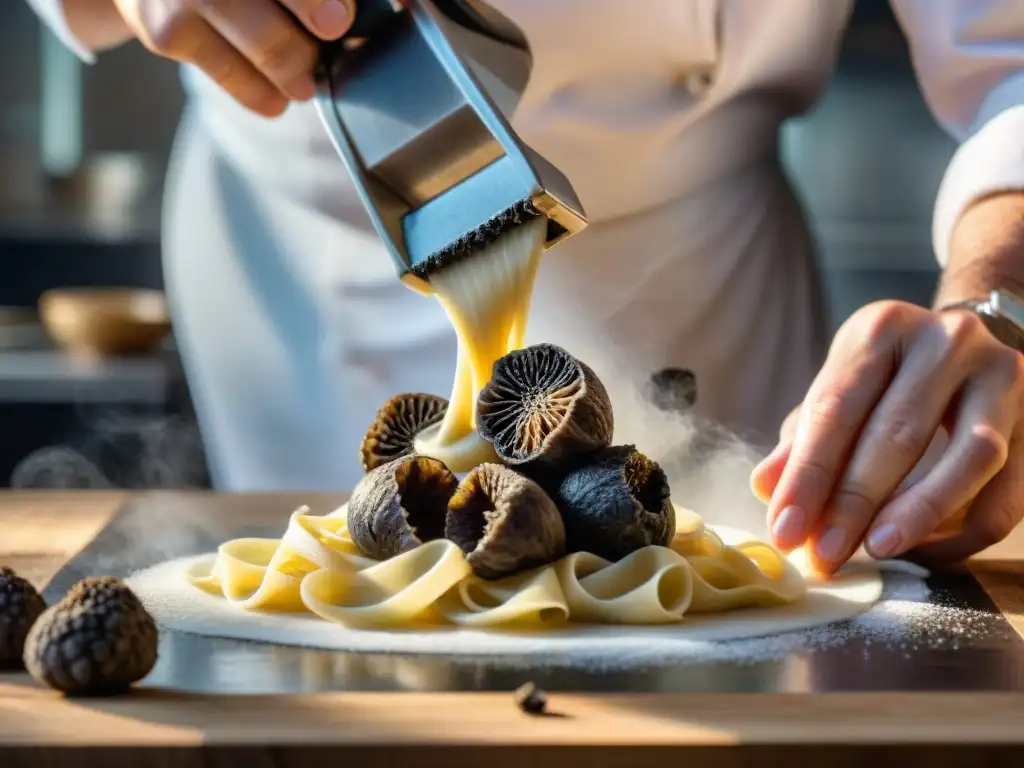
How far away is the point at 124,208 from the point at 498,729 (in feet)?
15.2

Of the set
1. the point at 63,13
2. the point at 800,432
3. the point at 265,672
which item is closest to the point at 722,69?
the point at 800,432

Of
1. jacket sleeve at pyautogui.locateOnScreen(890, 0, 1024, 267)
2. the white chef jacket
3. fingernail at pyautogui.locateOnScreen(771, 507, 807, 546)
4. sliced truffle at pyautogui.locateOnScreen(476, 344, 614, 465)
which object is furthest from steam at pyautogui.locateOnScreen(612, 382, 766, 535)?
sliced truffle at pyautogui.locateOnScreen(476, 344, 614, 465)

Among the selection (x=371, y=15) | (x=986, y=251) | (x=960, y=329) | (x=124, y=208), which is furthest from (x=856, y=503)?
(x=124, y=208)

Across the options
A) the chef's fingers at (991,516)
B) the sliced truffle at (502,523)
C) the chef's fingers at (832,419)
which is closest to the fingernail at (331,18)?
the sliced truffle at (502,523)

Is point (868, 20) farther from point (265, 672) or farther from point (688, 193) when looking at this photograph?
point (265, 672)

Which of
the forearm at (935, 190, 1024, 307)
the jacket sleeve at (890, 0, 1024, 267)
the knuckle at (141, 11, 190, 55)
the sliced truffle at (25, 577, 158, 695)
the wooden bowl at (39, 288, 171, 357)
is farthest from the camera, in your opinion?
the wooden bowl at (39, 288, 171, 357)

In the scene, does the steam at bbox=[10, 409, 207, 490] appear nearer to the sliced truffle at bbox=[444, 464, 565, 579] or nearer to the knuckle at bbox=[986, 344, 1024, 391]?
the sliced truffle at bbox=[444, 464, 565, 579]

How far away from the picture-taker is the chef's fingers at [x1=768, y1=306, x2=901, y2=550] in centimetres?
167

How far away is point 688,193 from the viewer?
2508 millimetres

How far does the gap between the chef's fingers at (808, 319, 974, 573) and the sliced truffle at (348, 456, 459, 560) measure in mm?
460

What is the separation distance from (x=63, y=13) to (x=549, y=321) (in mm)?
988

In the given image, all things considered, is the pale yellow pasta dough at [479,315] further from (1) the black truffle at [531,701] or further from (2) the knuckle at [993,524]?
(2) the knuckle at [993,524]

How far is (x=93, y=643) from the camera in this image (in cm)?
119

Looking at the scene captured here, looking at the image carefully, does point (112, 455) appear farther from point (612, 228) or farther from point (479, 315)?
point (479, 315)
